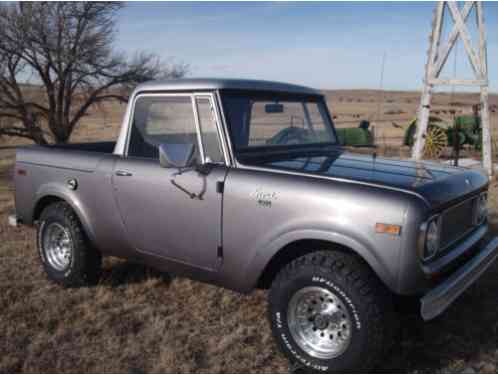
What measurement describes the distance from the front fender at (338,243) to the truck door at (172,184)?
0.38 meters

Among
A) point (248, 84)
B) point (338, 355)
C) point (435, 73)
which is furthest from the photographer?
point (435, 73)

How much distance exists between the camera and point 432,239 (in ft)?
9.86

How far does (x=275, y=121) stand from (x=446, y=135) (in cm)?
1292

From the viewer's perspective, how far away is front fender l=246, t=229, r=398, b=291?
2877 mm

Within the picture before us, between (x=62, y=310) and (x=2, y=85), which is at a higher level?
(x=2, y=85)

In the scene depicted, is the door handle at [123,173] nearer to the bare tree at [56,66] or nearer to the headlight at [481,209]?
the headlight at [481,209]

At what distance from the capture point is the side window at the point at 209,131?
3672 millimetres

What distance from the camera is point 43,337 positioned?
3717 millimetres

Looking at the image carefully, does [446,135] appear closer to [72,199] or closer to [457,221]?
[457,221]

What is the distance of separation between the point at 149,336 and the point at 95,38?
9.50 m

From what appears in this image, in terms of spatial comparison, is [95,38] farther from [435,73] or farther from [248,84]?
[248,84]

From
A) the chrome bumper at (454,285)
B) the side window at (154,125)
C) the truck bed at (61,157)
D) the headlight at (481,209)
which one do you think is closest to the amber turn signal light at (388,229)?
the chrome bumper at (454,285)

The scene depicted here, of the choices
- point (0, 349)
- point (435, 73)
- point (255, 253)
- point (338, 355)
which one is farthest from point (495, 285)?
point (435, 73)

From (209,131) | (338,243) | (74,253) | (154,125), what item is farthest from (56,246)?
(338,243)
